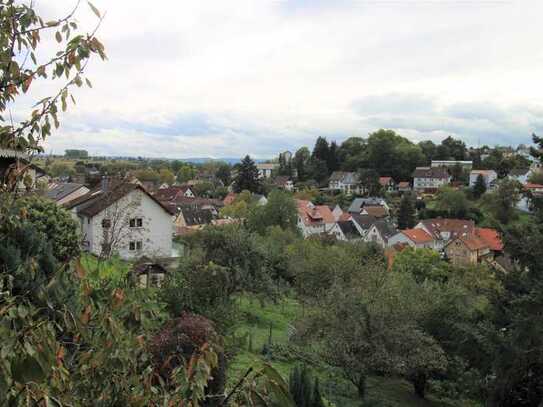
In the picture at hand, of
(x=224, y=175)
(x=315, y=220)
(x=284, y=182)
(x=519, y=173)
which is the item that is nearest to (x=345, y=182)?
(x=284, y=182)

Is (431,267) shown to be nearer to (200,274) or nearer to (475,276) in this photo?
(475,276)

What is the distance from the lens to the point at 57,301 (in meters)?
2.19

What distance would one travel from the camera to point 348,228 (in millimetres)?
68250

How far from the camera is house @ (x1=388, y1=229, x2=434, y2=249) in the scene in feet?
188

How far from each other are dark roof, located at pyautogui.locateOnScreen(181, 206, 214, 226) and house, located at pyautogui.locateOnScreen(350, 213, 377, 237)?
20.9 metres

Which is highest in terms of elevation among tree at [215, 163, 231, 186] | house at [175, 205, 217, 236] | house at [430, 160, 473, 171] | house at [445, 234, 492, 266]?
house at [430, 160, 473, 171]

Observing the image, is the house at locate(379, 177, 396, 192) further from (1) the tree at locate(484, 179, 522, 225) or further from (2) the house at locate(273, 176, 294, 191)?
(1) the tree at locate(484, 179, 522, 225)

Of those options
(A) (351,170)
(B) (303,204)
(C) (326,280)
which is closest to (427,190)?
(A) (351,170)

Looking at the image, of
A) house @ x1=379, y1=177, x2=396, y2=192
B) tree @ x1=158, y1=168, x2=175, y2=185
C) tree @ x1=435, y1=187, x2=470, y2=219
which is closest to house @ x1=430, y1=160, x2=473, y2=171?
house @ x1=379, y1=177, x2=396, y2=192

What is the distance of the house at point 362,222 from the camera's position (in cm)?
6729

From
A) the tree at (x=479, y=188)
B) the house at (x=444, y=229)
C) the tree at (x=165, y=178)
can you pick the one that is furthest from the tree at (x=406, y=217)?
the tree at (x=165, y=178)

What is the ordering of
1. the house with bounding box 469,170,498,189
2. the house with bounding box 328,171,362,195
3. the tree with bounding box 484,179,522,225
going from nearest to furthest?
the tree with bounding box 484,179,522,225 → the house with bounding box 469,170,498,189 → the house with bounding box 328,171,362,195

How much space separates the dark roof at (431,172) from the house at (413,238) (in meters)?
45.0

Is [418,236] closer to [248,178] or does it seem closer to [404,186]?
[248,178]
